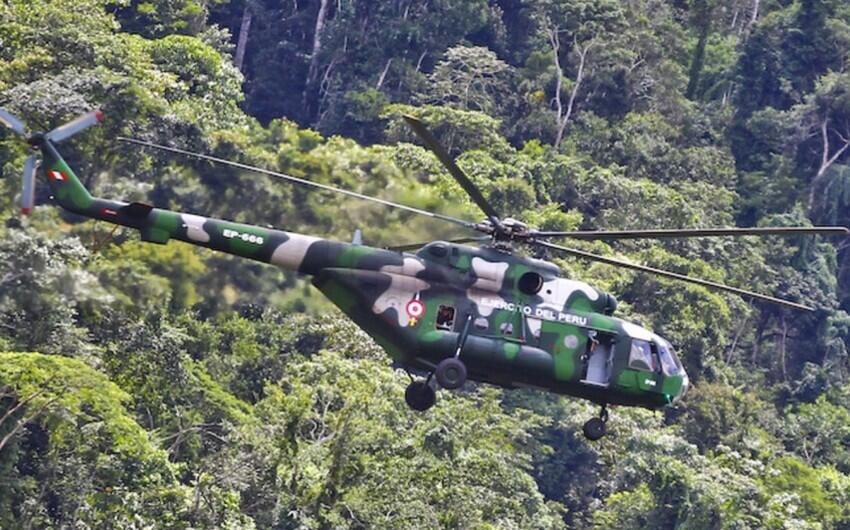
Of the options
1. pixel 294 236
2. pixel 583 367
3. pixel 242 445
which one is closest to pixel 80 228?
pixel 294 236

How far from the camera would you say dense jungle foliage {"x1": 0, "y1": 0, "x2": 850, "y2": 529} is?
91.2 ft

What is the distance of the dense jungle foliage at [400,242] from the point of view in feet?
91.2

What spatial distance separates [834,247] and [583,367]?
48.4 metres

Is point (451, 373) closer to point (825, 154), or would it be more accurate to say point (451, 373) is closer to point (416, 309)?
point (416, 309)

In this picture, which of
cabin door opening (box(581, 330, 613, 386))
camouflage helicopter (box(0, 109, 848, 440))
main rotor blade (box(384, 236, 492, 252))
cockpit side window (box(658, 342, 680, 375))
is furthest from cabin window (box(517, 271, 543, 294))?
cockpit side window (box(658, 342, 680, 375))

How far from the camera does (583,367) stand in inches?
910

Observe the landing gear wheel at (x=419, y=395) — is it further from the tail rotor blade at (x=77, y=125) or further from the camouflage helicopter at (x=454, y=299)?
the tail rotor blade at (x=77, y=125)

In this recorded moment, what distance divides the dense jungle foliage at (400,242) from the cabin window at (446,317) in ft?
7.51

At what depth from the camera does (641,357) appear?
2342 cm

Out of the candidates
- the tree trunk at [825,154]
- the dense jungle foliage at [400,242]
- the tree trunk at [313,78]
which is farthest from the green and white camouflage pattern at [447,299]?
the tree trunk at [313,78]

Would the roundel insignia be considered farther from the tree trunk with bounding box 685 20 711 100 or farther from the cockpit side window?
the tree trunk with bounding box 685 20 711 100

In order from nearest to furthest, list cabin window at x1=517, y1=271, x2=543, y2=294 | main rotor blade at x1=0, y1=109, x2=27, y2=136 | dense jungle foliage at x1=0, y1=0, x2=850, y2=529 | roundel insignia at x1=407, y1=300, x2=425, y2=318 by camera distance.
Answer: main rotor blade at x1=0, y1=109, x2=27, y2=136
roundel insignia at x1=407, y1=300, x2=425, y2=318
cabin window at x1=517, y1=271, x2=543, y2=294
dense jungle foliage at x1=0, y1=0, x2=850, y2=529

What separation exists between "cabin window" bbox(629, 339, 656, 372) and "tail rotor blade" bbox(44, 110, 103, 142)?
243 inches

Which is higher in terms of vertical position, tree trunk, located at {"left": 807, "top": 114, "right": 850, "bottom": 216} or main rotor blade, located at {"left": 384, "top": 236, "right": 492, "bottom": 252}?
main rotor blade, located at {"left": 384, "top": 236, "right": 492, "bottom": 252}
